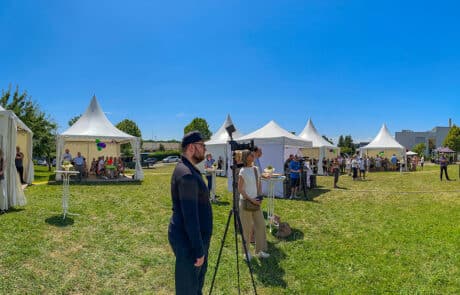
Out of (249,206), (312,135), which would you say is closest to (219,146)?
(312,135)

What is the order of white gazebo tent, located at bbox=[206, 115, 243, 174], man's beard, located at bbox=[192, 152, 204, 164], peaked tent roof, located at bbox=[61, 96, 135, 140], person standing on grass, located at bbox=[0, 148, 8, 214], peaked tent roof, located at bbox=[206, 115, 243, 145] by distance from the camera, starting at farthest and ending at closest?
1. peaked tent roof, located at bbox=[206, 115, 243, 145]
2. white gazebo tent, located at bbox=[206, 115, 243, 174]
3. peaked tent roof, located at bbox=[61, 96, 135, 140]
4. person standing on grass, located at bbox=[0, 148, 8, 214]
5. man's beard, located at bbox=[192, 152, 204, 164]

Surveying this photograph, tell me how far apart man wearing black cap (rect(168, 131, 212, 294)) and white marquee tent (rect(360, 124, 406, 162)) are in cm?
2580

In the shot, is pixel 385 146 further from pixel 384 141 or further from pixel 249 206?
pixel 249 206

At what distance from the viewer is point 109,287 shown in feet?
12.7

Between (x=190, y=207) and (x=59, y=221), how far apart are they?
5.75m

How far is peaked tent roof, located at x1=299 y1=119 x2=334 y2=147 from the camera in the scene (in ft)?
75.7

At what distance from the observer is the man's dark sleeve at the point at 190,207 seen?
207cm

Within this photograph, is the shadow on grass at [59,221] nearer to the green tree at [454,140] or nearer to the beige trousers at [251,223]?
the beige trousers at [251,223]

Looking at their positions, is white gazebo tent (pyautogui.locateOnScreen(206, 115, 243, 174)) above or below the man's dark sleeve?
above

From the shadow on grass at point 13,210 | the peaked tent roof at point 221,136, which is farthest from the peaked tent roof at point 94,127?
the shadow on grass at point 13,210

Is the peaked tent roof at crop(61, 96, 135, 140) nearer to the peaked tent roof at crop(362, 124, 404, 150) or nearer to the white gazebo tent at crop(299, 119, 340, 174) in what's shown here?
the white gazebo tent at crop(299, 119, 340, 174)

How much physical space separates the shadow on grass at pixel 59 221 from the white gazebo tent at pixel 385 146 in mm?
23902

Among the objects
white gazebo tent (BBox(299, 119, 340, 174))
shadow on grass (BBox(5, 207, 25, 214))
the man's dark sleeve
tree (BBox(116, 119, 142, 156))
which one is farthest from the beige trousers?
tree (BBox(116, 119, 142, 156))

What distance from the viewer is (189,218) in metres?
2.06
